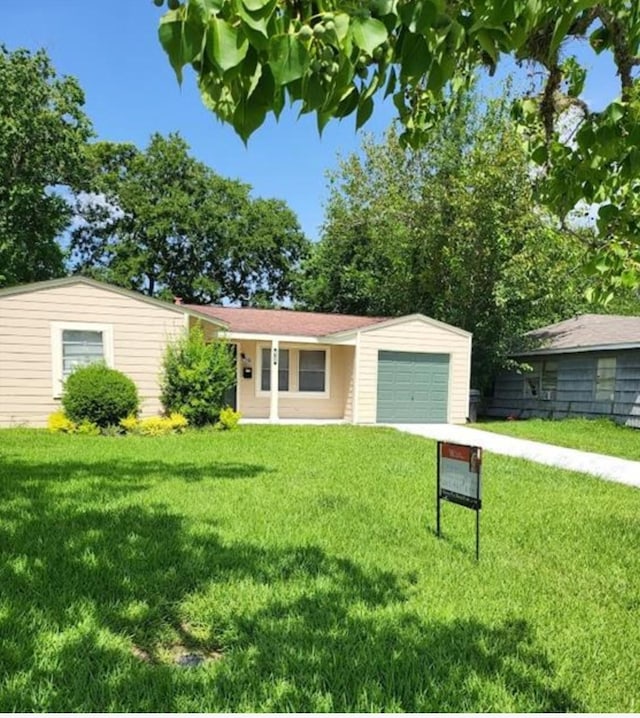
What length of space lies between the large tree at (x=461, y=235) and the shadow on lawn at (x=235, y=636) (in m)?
12.0

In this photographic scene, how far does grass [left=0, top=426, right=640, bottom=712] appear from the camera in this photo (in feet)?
8.80

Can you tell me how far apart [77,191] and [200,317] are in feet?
48.6

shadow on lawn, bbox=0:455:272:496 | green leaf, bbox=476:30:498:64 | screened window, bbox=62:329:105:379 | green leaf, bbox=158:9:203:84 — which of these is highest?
green leaf, bbox=476:30:498:64

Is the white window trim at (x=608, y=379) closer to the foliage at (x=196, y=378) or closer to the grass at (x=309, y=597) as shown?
the grass at (x=309, y=597)

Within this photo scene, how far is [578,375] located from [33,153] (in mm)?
20898

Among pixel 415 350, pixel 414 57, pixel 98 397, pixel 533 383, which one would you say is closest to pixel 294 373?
pixel 415 350

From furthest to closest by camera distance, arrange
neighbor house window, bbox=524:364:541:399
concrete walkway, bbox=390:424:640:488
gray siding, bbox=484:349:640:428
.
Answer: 1. neighbor house window, bbox=524:364:541:399
2. gray siding, bbox=484:349:640:428
3. concrete walkway, bbox=390:424:640:488

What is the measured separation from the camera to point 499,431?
14781mm

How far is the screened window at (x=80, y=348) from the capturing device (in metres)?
13.0

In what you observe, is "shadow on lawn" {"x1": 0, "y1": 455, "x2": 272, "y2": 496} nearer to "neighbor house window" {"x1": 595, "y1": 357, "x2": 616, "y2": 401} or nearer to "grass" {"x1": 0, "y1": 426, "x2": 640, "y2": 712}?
"grass" {"x1": 0, "y1": 426, "x2": 640, "y2": 712}

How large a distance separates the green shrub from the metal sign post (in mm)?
8825

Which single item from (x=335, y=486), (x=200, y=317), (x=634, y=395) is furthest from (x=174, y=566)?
(x=634, y=395)

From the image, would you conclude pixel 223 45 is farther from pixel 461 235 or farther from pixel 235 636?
pixel 461 235

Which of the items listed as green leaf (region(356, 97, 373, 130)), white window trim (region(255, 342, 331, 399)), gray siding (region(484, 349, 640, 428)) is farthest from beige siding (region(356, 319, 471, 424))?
green leaf (region(356, 97, 373, 130))
